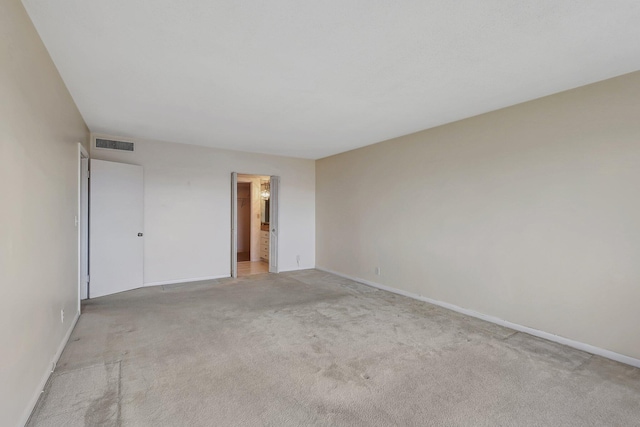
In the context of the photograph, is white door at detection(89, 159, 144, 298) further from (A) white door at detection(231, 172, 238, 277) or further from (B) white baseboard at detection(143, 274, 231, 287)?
(A) white door at detection(231, 172, 238, 277)

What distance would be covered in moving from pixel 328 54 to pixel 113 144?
4.32 metres

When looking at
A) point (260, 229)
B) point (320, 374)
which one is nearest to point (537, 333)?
point (320, 374)

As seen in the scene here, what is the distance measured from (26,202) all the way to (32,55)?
993 millimetres

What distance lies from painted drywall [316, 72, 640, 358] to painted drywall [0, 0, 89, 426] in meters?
4.29

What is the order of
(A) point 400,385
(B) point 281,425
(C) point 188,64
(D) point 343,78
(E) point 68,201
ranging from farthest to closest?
1. (E) point 68,201
2. (D) point 343,78
3. (C) point 188,64
4. (A) point 400,385
5. (B) point 281,425

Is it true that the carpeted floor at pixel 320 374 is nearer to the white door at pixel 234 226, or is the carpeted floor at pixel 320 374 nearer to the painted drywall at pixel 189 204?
the painted drywall at pixel 189 204

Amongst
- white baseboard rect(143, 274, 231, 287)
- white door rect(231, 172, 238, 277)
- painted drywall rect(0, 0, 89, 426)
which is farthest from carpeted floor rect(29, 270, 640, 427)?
white door rect(231, 172, 238, 277)

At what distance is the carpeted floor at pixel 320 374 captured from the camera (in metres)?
2.04

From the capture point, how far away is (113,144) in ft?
16.5

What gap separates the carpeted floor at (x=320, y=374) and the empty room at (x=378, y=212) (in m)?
0.02

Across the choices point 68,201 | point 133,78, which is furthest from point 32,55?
point 68,201

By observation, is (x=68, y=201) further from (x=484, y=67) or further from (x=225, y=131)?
(x=484, y=67)

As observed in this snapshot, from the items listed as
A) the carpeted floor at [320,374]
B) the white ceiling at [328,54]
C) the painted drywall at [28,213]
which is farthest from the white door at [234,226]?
the painted drywall at [28,213]

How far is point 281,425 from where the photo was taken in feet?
6.34
